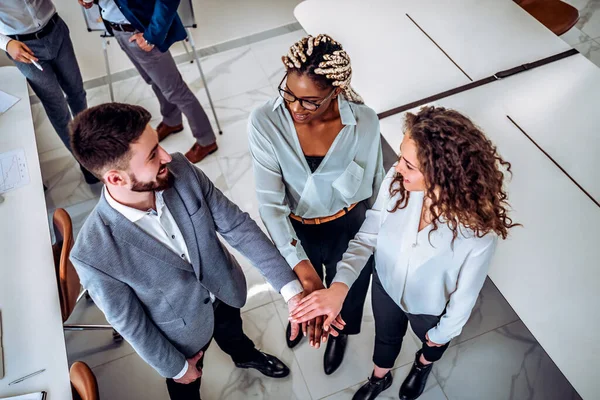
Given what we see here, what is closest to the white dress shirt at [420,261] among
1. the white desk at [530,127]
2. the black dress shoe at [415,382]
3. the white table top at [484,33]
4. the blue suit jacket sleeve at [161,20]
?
the white desk at [530,127]

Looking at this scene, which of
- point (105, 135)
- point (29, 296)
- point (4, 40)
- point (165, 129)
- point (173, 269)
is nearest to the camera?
point (105, 135)

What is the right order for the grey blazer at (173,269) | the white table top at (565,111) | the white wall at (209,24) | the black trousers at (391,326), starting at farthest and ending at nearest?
1. the white wall at (209,24)
2. the white table top at (565,111)
3. the black trousers at (391,326)
4. the grey blazer at (173,269)

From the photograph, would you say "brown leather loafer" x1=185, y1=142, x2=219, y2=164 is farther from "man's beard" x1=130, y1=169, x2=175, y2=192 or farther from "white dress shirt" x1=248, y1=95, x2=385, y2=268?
"man's beard" x1=130, y1=169, x2=175, y2=192

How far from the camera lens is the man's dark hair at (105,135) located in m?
1.29

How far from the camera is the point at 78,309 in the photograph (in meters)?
2.66

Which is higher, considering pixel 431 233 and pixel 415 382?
pixel 431 233

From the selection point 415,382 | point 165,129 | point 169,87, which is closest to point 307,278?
point 415,382

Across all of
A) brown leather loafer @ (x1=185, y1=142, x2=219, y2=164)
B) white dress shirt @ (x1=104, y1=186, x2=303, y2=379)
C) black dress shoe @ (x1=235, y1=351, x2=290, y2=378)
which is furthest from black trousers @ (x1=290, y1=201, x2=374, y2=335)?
brown leather loafer @ (x1=185, y1=142, x2=219, y2=164)

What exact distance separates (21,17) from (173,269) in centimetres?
182

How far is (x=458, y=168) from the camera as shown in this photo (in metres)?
1.31

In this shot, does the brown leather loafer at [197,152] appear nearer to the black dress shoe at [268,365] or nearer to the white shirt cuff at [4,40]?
the white shirt cuff at [4,40]

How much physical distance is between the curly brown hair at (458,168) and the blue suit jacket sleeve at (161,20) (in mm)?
1650

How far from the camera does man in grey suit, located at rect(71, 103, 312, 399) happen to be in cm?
133

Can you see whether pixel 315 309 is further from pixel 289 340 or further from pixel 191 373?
pixel 289 340
